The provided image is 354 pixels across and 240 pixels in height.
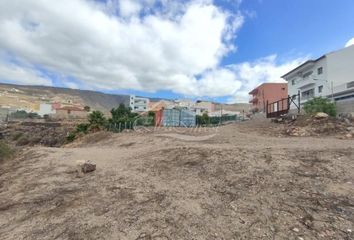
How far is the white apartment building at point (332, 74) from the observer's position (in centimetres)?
2878

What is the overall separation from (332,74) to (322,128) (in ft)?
72.7

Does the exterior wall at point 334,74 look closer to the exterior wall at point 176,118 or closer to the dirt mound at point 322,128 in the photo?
the dirt mound at point 322,128

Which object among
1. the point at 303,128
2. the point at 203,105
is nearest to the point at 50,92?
the point at 203,105

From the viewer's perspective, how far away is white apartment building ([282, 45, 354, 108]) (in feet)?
94.4

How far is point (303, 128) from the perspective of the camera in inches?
551

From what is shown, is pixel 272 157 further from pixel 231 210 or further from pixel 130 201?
pixel 130 201

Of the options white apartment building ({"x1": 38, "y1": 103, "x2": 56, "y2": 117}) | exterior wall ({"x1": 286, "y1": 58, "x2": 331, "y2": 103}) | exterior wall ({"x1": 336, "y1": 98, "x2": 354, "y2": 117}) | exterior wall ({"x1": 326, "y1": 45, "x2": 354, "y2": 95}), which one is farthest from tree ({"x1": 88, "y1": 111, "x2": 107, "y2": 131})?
white apartment building ({"x1": 38, "y1": 103, "x2": 56, "y2": 117})

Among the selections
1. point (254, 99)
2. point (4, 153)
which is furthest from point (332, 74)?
point (4, 153)

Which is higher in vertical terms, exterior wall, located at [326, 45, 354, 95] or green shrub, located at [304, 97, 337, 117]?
exterior wall, located at [326, 45, 354, 95]

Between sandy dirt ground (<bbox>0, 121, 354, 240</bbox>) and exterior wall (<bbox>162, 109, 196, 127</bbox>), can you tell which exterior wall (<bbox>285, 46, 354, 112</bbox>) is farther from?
sandy dirt ground (<bbox>0, 121, 354, 240</bbox>)

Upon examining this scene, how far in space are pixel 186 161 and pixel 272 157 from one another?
238 cm

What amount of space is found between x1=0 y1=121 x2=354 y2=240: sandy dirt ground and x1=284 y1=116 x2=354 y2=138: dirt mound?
6.11 m

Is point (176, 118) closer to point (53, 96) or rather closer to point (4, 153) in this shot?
point (4, 153)

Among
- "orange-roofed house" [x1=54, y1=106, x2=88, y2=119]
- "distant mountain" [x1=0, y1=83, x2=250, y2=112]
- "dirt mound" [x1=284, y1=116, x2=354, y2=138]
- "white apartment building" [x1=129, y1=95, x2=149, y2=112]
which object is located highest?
"distant mountain" [x1=0, y1=83, x2=250, y2=112]
